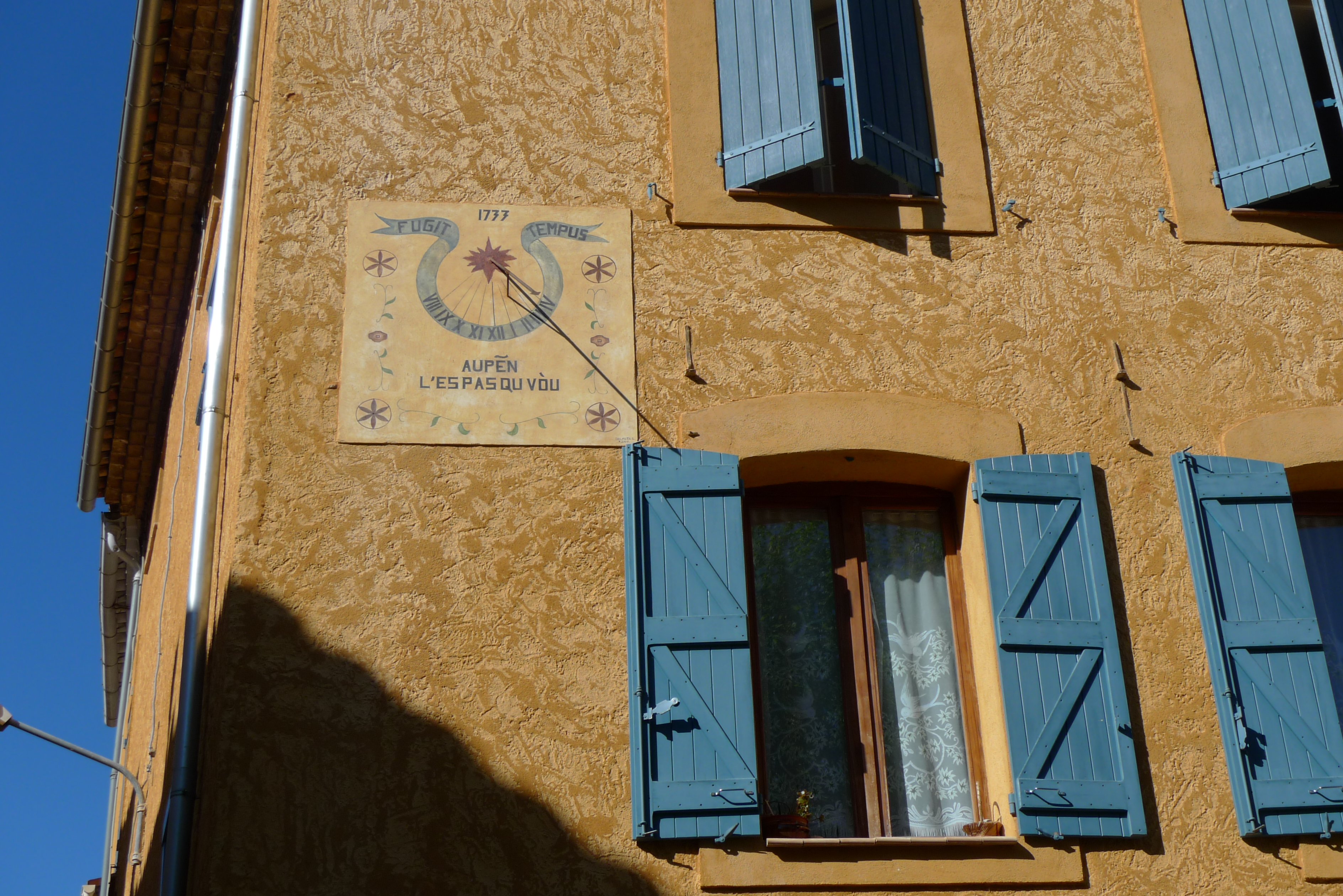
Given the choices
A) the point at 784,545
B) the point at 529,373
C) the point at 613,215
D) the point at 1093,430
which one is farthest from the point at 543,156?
the point at 1093,430

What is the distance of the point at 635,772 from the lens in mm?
5863

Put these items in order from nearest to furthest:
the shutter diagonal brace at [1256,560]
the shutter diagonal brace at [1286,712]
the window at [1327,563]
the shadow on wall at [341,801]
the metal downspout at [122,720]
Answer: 1. the shadow on wall at [341,801]
2. the shutter diagonal brace at [1286,712]
3. the shutter diagonal brace at [1256,560]
4. the window at [1327,563]
5. the metal downspout at [122,720]

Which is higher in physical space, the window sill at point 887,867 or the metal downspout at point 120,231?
the metal downspout at point 120,231

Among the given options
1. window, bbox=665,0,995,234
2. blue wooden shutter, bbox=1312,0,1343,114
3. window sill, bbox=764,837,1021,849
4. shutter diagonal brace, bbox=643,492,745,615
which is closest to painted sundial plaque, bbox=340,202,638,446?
shutter diagonal brace, bbox=643,492,745,615

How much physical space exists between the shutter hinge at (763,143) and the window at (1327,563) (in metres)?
2.83

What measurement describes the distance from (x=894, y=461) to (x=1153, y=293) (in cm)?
155

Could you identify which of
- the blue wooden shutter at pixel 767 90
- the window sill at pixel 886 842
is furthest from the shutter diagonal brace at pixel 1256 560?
the blue wooden shutter at pixel 767 90

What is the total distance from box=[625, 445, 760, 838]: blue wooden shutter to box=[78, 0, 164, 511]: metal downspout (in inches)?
144

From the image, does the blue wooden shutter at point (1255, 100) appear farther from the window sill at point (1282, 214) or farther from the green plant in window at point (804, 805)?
the green plant in window at point (804, 805)

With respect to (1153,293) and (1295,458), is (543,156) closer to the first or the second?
(1153,293)

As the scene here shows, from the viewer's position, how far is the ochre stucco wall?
5.83m

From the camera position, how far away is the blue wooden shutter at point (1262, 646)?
609cm

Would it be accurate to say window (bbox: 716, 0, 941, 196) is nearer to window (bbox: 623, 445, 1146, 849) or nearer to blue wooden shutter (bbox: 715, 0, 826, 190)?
blue wooden shutter (bbox: 715, 0, 826, 190)

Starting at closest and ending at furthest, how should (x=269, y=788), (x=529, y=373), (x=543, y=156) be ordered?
(x=269, y=788)
(x=529, y=373)
(x=543, y=156)
